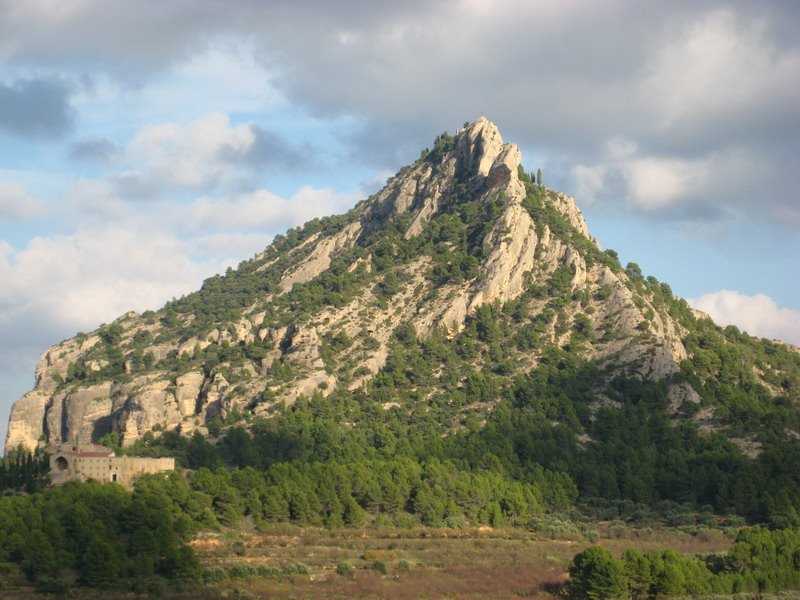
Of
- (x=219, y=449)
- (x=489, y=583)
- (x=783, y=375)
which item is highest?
(x=783, y=375)

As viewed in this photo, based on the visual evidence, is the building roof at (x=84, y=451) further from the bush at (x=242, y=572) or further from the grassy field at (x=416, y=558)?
the bush at (x=242, y=572)

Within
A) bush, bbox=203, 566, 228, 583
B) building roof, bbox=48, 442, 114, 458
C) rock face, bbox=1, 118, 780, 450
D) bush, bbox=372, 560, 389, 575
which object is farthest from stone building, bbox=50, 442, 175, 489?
bush, bbox=372, 560, 389, 575

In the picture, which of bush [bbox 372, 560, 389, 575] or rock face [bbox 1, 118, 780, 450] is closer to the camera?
bush [bbox 372, 560, 389, 575]

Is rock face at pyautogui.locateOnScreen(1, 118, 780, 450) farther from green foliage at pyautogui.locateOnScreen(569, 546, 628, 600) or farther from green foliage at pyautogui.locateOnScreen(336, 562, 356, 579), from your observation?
green foliage at pyautogui.locateOnScreen(569, 546, 628, 600)

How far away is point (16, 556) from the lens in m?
102

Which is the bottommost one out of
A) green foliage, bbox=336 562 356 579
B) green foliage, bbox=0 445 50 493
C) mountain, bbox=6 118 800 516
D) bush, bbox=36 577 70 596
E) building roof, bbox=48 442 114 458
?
bush, bbox=36 577 70 596

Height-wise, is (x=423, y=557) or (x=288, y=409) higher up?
(x=288, y=409)

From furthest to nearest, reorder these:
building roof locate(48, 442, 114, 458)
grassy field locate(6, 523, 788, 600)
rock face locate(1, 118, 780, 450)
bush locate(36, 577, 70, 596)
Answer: rock face locate(1, 118, 780, 450) < building roof locate(48, 442, 114, 458) < grassy field locate(6, 523, 788, 600) < bush locate(36, 577, 70, 596)

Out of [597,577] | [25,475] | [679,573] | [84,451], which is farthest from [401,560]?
[84,451]

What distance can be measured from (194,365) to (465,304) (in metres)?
40.0

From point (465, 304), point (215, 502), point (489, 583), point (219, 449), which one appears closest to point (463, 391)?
point (465, 304)

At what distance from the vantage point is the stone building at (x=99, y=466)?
135 meters

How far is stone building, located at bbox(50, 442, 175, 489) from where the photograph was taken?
443 feet

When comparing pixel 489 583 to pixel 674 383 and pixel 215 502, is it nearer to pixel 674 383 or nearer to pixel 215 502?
pixel 215 502
